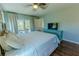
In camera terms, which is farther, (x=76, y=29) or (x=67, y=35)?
(x=67, y=35)

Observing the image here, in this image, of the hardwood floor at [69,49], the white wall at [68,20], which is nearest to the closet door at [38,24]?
the white wall at [68,20]

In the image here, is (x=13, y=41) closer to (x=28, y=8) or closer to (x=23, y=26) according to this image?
(x=23, y=26)

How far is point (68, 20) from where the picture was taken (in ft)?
3.44

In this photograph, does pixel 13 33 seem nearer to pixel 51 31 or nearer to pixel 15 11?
pixel 15 11

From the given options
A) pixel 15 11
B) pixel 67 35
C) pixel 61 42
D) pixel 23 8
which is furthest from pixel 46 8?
pixel 61 42

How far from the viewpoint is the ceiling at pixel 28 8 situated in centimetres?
90

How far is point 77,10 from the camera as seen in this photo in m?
0.94

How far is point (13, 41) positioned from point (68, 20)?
85 centimetres

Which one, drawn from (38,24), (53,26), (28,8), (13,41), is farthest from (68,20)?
(13,41)

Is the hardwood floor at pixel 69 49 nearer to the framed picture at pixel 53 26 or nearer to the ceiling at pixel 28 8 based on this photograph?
the framed picture at pixel 53 26

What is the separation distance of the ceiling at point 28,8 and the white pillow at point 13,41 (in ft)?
1.17

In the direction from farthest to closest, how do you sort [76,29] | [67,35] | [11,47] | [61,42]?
[61,42], [67,35], [76,29], [11,47]

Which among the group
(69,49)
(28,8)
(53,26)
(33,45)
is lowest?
(69,49)

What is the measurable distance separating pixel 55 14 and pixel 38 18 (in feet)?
0.86
